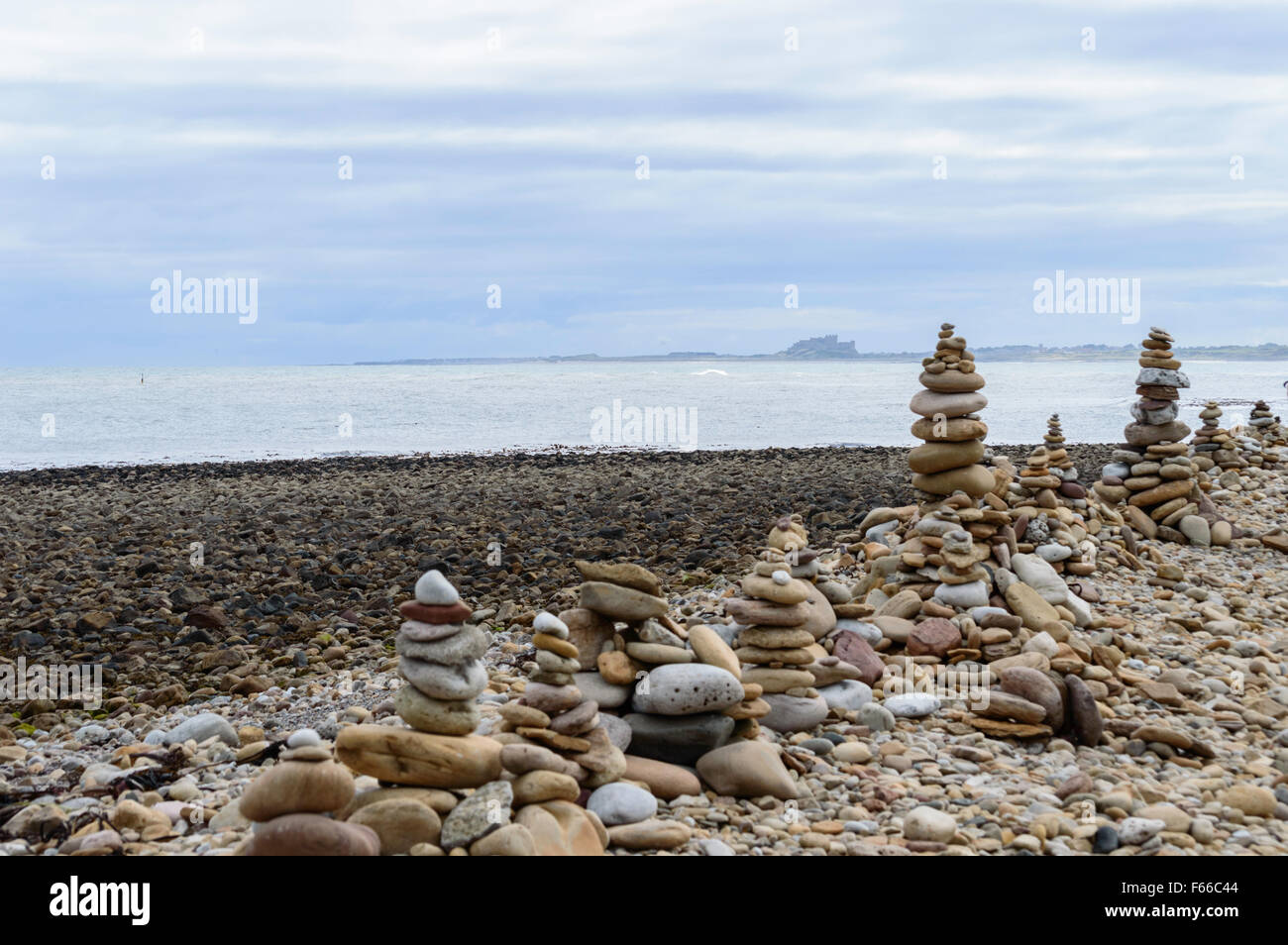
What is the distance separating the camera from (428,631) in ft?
19.7

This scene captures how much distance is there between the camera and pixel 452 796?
5.75 metres

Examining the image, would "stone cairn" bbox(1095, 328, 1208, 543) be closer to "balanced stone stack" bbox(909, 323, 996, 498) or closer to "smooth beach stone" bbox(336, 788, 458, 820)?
"balanced stone stack" bbox(909, 323, 996, 498)

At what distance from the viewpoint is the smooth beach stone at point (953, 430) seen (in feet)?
39.1

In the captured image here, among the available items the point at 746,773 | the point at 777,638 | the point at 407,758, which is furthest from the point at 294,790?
the point at 777,638

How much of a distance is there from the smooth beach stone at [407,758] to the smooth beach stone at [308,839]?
0.61 metres

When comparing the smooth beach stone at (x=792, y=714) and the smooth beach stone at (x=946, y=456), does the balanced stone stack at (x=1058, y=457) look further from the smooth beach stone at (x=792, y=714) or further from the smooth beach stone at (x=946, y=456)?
the smooth beach stone at (x=792, y=714)

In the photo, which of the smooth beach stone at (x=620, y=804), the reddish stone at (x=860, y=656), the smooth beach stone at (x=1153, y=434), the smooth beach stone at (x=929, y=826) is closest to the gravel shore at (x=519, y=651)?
the smooth beach stone at (x=929, y=826)

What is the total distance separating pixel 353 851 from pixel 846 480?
18053 mm

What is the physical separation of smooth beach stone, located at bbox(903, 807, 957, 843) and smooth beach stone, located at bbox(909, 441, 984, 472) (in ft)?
20.2

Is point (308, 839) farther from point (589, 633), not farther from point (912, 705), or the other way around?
point (912, 705)

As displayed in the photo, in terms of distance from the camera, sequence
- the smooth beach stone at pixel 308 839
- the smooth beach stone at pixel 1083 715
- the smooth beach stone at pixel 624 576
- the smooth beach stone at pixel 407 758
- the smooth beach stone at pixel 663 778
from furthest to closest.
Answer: the smooth beach stone at pixel 1083 715 < the smooth beach stone at pixel 624 576 < the smooth beach stone at pixel 663 778 < the smooth beach stone at pixel 407 758 < the smooth beach stone at pixel 308 839

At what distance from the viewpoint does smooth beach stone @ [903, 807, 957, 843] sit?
622 centimetres
